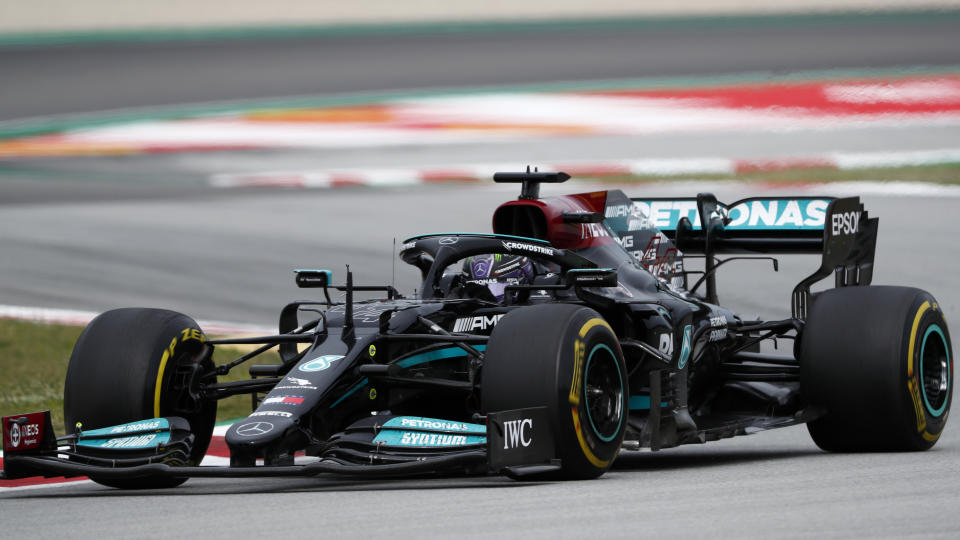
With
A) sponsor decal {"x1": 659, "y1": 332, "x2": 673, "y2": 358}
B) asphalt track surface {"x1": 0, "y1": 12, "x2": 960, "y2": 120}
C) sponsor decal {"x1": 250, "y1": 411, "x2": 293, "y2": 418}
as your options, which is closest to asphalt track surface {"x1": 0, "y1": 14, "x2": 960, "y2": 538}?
asphalt track surface {"x1": 0, "y1": 12, "x2": 960, "y2": 120}

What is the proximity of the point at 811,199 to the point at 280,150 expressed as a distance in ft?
68.6

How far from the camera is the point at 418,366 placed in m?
9.44

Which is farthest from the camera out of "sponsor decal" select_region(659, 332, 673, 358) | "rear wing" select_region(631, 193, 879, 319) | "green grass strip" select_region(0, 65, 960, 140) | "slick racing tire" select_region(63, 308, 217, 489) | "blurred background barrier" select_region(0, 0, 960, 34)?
"blurred background barrier" select_region(0, 0, 960, 34)

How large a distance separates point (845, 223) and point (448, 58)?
110 ft

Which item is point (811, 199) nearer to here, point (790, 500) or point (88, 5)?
point (790, 500)

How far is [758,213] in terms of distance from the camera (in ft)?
41.8

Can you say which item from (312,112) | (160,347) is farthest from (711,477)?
(312,112)

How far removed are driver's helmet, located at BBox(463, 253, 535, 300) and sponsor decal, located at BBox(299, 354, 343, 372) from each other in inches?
58.5

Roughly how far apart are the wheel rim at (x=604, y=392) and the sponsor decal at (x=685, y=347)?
1204 mm

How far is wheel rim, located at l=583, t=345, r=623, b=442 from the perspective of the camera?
902 cm

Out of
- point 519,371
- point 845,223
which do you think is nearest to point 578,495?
point 519,371

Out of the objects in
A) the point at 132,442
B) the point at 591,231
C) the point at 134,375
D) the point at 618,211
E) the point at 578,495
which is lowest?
the point at 578,495

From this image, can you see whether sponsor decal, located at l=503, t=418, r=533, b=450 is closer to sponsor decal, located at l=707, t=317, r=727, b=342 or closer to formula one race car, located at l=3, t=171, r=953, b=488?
formula one race car, located at l=3, t=171, r=953, b=488

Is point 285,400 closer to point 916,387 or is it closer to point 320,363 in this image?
point 320,363
